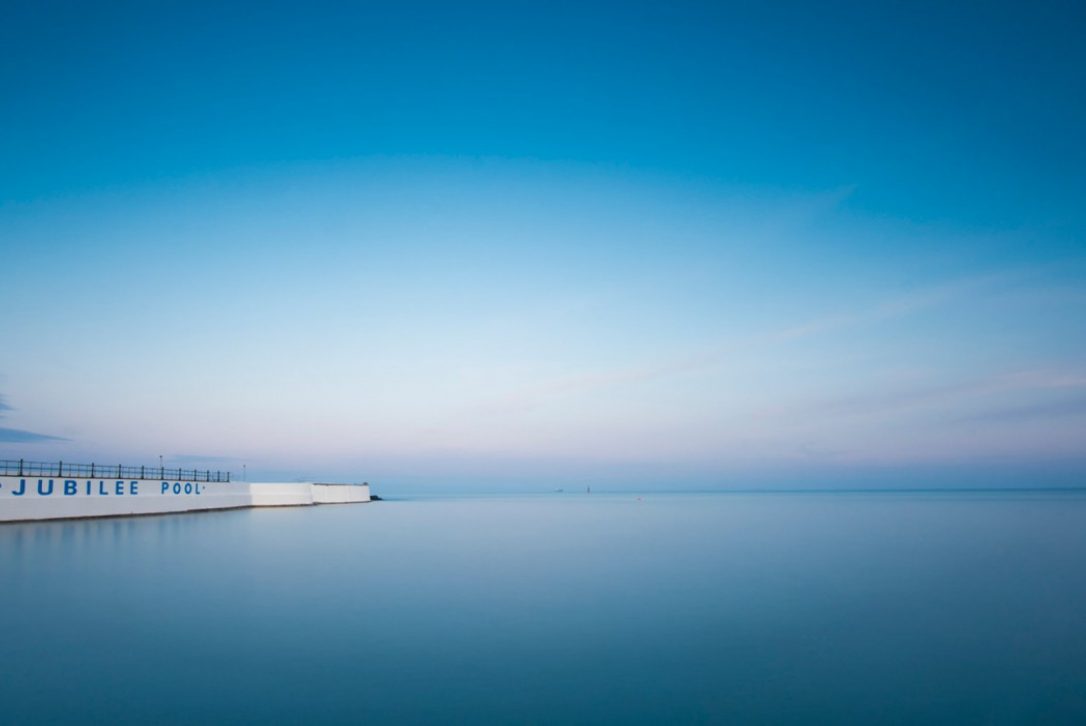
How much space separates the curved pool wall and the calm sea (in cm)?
818

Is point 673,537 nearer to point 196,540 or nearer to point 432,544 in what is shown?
point 432,544

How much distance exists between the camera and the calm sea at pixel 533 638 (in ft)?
25.2

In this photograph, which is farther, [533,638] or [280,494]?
[280,494]

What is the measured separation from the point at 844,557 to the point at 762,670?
50.6 ft

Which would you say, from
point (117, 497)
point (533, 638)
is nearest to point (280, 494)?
point (117, 497)

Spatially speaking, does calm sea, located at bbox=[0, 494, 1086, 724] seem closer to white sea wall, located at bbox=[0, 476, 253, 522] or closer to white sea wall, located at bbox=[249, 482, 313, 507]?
white sea wall, located at bbox=[0, 476, 253, 522]

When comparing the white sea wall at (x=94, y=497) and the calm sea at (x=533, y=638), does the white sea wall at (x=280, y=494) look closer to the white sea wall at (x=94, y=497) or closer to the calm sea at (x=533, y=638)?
the white sea wall at (x=94, y=497)

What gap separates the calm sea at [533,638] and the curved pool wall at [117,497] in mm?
8180

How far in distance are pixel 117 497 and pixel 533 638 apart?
31489 mm

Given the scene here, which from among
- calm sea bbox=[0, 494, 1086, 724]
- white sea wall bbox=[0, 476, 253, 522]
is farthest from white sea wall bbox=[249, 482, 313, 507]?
calm sea bbox=[0, 494, 1086, 724]

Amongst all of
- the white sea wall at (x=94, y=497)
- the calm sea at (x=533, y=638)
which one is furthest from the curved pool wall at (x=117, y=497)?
the calm sea at (x=533, y=638)

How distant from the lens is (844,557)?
74.4 feet

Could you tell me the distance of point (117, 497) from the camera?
34.0m

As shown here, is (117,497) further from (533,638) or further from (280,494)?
(533,638)
